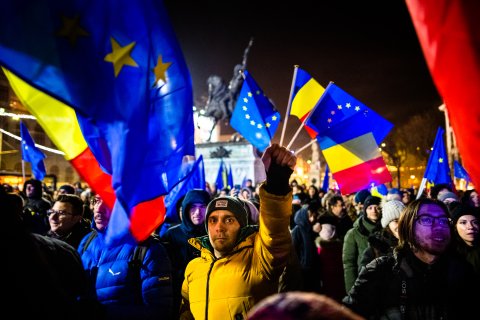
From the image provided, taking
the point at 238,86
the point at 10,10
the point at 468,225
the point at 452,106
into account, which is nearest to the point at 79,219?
the point at 10,10

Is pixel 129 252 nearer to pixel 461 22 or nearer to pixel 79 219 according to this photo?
pixel 79 219

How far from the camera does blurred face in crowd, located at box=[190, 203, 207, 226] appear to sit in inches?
167

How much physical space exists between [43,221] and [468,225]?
5772mm

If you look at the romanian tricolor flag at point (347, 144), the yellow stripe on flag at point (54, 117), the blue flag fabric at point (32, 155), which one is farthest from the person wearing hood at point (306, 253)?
the blue flag fabric at point (32, 155)

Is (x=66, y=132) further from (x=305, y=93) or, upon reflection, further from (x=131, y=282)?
(x=305, y=93)

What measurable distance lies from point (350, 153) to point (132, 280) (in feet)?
11.6

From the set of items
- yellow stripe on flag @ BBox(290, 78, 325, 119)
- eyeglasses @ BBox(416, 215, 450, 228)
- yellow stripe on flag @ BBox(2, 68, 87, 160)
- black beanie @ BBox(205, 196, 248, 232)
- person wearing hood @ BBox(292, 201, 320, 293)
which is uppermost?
yellow stripe on flag @ BBox(290, 78, 325, 119)

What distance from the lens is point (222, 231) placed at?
261 centimetres

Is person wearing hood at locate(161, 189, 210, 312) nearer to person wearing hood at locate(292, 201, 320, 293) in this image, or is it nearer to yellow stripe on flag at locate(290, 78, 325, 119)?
person wearing hood at locate(292, 201, 320, 293)

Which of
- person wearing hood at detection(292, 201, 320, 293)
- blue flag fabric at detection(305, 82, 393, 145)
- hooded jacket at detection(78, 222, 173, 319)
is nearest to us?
hooded jacket at detection(78, 222, 173, 319)

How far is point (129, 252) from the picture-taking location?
2.81 meters

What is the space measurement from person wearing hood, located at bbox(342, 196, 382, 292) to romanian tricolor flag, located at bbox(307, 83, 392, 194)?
1.31ft

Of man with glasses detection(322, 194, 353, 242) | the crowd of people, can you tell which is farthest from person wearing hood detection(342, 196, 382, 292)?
the crowd of people

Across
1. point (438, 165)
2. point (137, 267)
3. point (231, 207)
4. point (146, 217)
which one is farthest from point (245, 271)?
point (438, 165)
